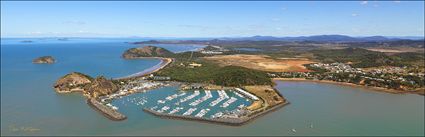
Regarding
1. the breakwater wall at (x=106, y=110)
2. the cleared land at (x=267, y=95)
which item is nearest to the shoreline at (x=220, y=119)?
the breakwater wall at (x=106, y=110)

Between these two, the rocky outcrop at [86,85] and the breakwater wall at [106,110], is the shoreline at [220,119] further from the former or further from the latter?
the rocky outcrop at [86,85]

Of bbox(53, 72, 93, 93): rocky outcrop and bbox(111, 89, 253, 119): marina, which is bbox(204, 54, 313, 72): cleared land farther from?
bbox(53, 72, 93, 93): rocky outcrop

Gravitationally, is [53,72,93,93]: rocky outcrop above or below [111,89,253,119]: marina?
above

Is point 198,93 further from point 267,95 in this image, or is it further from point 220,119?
point 220,119

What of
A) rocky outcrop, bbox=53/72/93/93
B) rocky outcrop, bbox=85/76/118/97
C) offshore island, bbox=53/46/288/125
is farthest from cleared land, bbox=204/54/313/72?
rocky outcrop, bbox=53/72/93/93

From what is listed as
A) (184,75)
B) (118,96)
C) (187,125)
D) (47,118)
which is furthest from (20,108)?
(184,75)

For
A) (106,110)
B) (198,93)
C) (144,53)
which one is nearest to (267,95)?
(198,93)

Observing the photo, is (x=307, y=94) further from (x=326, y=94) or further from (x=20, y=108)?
(x=20, y=108)
